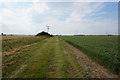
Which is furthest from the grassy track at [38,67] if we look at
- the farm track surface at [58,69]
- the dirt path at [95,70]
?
the dirt path at [95,70]

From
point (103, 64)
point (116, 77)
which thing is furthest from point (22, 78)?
point (103, 64)

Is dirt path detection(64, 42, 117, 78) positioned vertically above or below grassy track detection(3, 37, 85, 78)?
below

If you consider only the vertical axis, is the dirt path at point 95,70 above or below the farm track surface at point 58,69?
below

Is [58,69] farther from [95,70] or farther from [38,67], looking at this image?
[95,70]

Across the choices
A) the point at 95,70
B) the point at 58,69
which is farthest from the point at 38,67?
the point at 95,70

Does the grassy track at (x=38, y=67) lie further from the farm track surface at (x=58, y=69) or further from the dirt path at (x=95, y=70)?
the dirt path at (x=95, y=70)

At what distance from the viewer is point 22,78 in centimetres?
566

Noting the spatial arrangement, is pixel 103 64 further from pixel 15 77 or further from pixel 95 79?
pixel 15 77

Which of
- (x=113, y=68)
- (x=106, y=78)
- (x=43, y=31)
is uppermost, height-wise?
(x=43, y=31)

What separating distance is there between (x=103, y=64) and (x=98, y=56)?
114cm

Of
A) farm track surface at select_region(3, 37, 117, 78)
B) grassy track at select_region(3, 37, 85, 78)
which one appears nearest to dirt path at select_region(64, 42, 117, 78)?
farm track surface at select_region(3, 37, 117, 78)

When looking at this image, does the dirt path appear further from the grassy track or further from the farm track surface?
the grassy track

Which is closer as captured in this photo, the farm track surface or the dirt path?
the farm track surface

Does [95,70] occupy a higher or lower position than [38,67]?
lower
